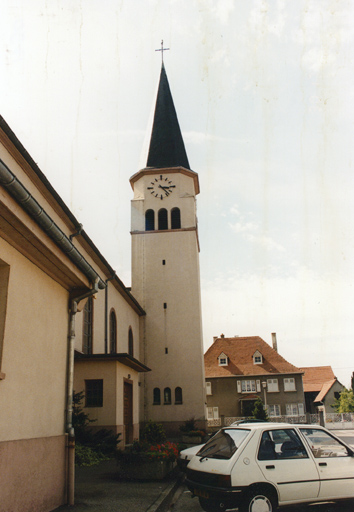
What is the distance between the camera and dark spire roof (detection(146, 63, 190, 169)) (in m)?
35.8

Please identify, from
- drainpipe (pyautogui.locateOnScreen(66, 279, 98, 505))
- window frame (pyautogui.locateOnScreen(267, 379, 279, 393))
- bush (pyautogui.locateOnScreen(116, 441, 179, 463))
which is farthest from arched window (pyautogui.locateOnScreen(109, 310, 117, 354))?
window frame (pyautogui.locateOnScreen(267, 379, 279, 393))

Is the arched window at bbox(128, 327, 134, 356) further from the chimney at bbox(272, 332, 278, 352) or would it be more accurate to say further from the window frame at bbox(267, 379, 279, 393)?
the chimney at bbox(272, 332, 278, 352)

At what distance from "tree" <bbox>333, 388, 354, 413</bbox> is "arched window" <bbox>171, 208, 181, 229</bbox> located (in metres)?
31.9

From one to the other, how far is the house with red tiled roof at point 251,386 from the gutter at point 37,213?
125 feet

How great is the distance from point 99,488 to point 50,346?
143 inches

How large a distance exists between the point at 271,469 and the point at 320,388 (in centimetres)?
5630

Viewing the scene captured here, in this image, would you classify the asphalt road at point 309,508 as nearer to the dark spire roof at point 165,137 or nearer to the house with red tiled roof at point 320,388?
the dark spire roof at point 165,137

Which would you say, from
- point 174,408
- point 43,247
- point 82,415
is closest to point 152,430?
point 82,415

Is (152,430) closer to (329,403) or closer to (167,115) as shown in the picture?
(167,115)

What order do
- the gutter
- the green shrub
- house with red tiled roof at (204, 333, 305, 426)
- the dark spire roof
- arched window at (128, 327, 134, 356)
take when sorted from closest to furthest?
the gutter → the green shrub → arched window at (128, 327, 134, 356) → the dark spire roof → house with red tiled roof at (204, 333, 305, 426)

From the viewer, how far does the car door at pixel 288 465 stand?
6699 millimetres

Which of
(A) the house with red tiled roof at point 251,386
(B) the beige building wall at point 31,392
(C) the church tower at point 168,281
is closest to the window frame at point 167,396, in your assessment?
(C) the church tower at point 168,281

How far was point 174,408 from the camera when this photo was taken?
29406mm

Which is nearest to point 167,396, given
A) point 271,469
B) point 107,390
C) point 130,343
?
point 130,343
